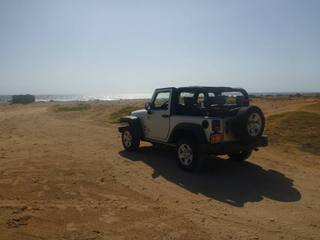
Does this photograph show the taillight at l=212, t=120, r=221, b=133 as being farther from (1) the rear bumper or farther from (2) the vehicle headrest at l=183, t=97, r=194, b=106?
(2) the vehicle headrest at l=183, t=97, r=194, b=106

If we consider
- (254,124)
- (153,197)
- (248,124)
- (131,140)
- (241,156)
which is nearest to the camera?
(153,197)

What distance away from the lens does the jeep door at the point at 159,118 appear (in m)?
9.17

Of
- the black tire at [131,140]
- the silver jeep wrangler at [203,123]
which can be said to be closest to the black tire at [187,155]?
the silver jeep wrangler at [203,123]

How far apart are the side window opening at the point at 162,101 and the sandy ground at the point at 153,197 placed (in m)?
1.45

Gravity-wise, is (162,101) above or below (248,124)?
above

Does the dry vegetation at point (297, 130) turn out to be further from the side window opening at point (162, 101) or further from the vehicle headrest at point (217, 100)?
the side window opening at point (162, 101)

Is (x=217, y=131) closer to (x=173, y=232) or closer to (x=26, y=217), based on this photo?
(x=173, y=232)

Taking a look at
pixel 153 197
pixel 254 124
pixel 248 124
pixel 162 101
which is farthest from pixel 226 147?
pixel 162 101

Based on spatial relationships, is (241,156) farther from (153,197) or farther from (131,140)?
(153,197)

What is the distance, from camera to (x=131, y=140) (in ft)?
35.0

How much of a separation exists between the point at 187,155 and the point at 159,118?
5.38 feet

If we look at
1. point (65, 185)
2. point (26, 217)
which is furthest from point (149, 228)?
point (65, 185)

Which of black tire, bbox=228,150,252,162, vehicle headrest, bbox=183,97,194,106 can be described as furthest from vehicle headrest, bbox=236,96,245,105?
black tire, bbox=228,150,252,162

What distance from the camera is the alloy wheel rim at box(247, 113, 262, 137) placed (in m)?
7.85
